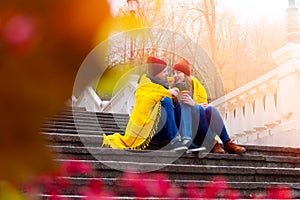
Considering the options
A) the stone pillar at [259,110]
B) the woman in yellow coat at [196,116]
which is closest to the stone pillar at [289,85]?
the stone pillar at [259,110]

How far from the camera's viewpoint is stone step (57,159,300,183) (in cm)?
367

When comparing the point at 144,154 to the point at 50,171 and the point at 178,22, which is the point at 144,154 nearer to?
the point at 50,171

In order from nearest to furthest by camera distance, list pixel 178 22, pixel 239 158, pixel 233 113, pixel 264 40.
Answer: pixel 239 158
pixel 233 113
pixel 178 22
pixel 264 40

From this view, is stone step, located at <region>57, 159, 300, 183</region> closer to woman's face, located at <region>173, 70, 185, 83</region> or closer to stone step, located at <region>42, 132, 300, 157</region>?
stone step, located at <region>42, 132, 300, 157</region>

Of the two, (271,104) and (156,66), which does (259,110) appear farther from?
(156,66)

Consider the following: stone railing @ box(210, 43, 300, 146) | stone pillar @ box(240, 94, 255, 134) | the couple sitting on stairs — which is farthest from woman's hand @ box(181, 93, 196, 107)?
stone pillar @ box(240, 94, 255, 134)

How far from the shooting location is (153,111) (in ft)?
16.3

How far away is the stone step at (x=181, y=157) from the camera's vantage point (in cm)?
401

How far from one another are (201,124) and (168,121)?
311mm

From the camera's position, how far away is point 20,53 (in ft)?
1.21

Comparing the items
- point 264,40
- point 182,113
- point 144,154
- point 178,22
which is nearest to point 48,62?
point 144,154

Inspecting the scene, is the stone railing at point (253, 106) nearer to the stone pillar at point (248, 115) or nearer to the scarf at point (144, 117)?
the stone pillar at point (248, 115)

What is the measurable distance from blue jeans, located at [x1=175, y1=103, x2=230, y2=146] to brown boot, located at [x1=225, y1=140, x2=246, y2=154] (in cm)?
4

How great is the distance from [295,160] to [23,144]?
4.78 m
